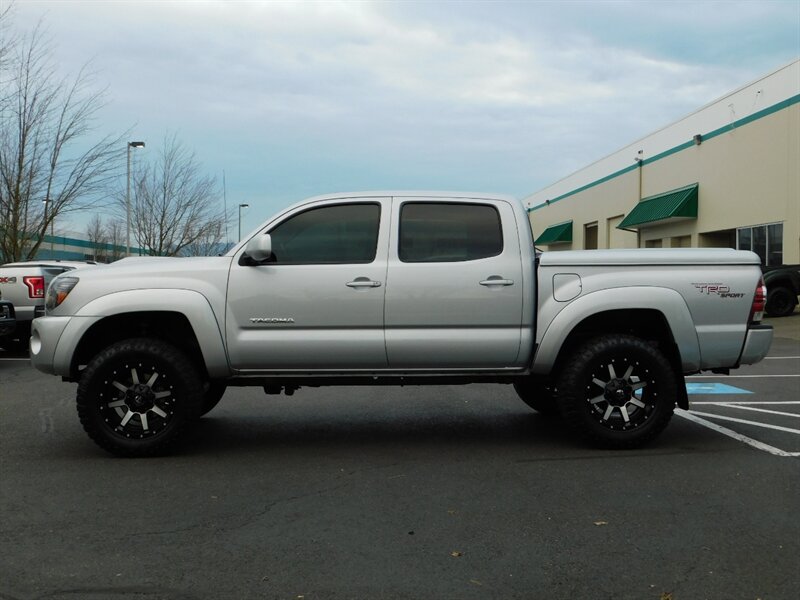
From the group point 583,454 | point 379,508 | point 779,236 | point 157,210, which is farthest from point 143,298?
point 157,210

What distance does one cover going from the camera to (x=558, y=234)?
4562cm

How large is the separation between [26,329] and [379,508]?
10.8 metres

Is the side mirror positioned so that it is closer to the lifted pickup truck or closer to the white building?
the lifted pickup truck

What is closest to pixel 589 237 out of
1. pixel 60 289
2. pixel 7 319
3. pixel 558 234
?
pixel 558 234

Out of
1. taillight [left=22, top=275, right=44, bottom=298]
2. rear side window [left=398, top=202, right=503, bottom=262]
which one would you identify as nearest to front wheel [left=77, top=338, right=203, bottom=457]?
rear side window [left=398, top=202, right=503, bottom=262]

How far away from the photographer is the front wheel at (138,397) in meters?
5.97

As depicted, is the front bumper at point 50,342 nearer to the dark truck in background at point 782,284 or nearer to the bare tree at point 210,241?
the dark truck in background at point 782,284

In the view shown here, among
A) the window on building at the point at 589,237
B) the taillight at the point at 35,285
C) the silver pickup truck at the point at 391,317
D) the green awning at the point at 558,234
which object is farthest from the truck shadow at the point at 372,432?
the green awning at the point at 558,234

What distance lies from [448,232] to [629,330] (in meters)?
1.76

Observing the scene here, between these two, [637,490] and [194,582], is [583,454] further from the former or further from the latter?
[194,582]

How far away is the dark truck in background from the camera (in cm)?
2061

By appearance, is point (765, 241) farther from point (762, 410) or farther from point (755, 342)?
point (755, 342)

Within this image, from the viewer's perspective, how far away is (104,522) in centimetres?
452

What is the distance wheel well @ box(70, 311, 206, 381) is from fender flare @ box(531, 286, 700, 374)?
275 cm
